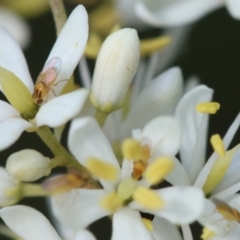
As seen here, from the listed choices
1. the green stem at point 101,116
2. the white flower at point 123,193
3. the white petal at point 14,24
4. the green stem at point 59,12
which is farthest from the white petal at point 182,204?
the white petal at point 14,24

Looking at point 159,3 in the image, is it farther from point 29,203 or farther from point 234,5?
point 29,203

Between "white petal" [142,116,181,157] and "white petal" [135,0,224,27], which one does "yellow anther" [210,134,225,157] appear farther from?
"white petal" [135,0,224,27]

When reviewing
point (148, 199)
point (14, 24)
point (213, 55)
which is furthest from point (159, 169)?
point (213, 55)

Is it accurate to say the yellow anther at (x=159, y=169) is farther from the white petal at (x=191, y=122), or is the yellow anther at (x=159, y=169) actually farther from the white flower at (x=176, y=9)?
the white flower at (x=176, y=9)


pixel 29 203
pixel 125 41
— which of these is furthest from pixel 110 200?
pixel 29 203

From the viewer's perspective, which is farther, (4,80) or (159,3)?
(159,3)

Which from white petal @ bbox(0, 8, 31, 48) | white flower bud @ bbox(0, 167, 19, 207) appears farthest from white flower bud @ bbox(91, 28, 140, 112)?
white petal @ bbox(0, 8, 31, 48)

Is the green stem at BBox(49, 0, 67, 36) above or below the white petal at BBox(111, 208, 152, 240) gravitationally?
above
